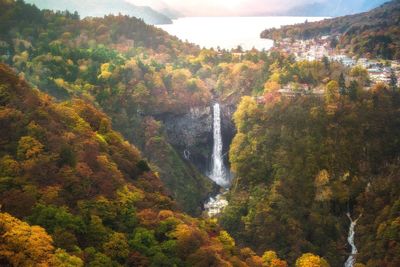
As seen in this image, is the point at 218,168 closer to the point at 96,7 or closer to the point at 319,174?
Answer: the point at 319,174

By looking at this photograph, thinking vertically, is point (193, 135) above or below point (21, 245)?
below

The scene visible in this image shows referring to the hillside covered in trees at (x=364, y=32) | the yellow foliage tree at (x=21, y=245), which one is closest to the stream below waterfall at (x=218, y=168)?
the yellow foliage tree at (x=21, y=245)

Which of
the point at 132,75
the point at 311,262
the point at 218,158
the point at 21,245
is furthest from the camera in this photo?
the point at 132,75

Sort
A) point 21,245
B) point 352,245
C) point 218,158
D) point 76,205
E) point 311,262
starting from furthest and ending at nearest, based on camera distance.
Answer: point 218,158 → point 352,245 → point 311,262 → point 76,205 → point 21,245

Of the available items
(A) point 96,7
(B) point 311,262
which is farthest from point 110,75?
(A) point 96,7

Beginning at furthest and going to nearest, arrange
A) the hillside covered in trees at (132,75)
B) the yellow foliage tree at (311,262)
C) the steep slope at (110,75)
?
the hillside covered in trees at (132,75) → the steep slope at (110,75) → the yellow foliage tree at (311,262)

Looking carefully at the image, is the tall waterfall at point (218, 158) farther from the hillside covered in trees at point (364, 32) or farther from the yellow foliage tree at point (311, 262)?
the hillside covered in trees at point (364, 32)
